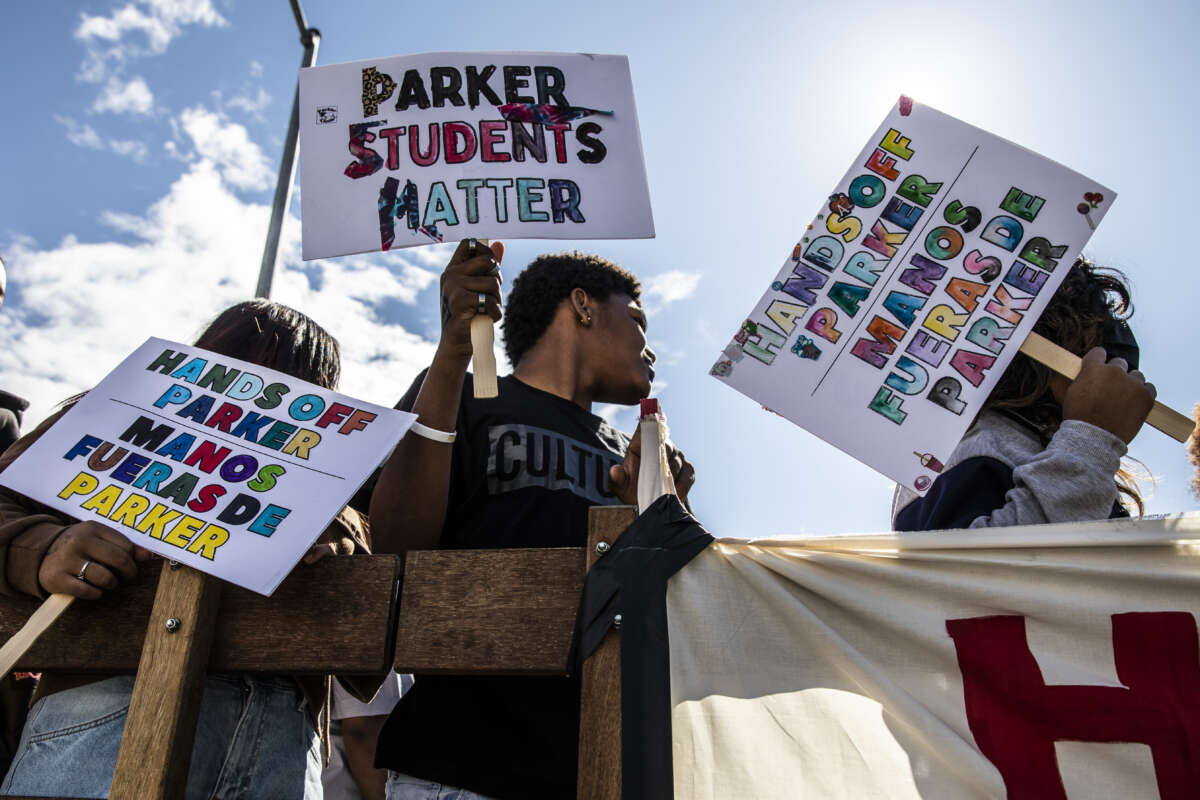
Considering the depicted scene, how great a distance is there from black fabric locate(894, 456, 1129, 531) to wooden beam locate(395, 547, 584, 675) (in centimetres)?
95

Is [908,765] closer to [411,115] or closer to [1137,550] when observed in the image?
[1137,550]

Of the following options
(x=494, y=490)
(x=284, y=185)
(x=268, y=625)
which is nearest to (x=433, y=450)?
(x=494, y=490)

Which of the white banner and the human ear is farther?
the human ear

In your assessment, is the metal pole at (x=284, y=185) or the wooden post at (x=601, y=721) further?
the metal pole at (x=284, y=185)

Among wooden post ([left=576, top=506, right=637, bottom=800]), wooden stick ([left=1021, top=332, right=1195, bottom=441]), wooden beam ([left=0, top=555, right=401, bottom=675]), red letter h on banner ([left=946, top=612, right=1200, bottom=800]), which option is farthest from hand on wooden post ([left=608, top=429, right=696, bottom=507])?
wooden stick ([left=1021, top=332, right=1195, bottom=441])

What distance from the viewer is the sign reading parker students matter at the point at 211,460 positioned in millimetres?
1666

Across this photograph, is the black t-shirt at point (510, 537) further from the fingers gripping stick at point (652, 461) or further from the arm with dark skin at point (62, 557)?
the arm with dark skin at point (62, 557)

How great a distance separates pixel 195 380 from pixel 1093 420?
196cm

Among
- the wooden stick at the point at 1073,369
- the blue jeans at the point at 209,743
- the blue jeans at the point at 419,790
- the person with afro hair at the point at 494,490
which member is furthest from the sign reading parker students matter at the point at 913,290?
the blue jeans at the point at 209,743

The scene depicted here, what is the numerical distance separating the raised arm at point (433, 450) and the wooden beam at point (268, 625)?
348mm

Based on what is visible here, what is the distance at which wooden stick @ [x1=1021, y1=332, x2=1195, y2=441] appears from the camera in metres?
2.08

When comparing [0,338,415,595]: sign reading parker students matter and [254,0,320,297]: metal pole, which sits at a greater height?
[254,0,320,297]: metal pole

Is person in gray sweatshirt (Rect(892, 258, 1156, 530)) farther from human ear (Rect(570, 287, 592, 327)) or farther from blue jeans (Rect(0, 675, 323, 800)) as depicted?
blue jeans (Rect(0, 675, 323, 800))

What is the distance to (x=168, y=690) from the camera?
5.07 feet
